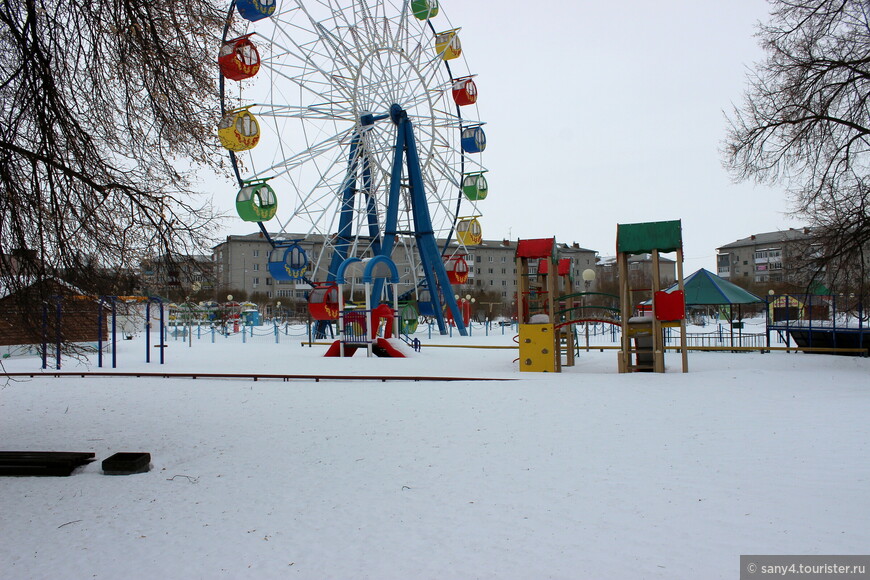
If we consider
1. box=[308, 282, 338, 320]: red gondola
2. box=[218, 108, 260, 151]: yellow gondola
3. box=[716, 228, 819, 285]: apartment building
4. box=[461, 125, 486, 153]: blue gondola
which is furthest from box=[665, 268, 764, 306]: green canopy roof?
box=[716, 228, 819, 285]: apartment building

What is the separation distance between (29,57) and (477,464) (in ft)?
19.3

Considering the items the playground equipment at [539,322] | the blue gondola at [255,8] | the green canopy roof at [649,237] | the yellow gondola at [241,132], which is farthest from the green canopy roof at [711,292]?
the blue gondola at [255,8]

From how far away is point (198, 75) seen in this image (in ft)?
24.7

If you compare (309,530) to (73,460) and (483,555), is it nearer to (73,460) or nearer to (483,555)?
(483,555)

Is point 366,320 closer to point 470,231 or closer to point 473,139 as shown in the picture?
point 470,231

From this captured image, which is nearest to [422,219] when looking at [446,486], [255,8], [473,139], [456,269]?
[473,139]

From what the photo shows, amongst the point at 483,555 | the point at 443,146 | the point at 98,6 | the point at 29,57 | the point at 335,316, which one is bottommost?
the point at 483,555

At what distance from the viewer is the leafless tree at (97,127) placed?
6297 mm

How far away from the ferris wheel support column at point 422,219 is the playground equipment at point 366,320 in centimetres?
491

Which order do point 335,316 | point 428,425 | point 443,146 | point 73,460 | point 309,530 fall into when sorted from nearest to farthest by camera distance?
point 309,530 < point 73,460 < point 428,425 < point 335,316 < point 443,146

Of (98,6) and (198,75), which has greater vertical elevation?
(98,6)

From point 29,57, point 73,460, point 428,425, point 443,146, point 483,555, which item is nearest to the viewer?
point 483,555

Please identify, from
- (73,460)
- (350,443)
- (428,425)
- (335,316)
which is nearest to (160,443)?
(73,460)

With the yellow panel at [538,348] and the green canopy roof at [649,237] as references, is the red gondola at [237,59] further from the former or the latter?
the green canopy roof at [649,237]
